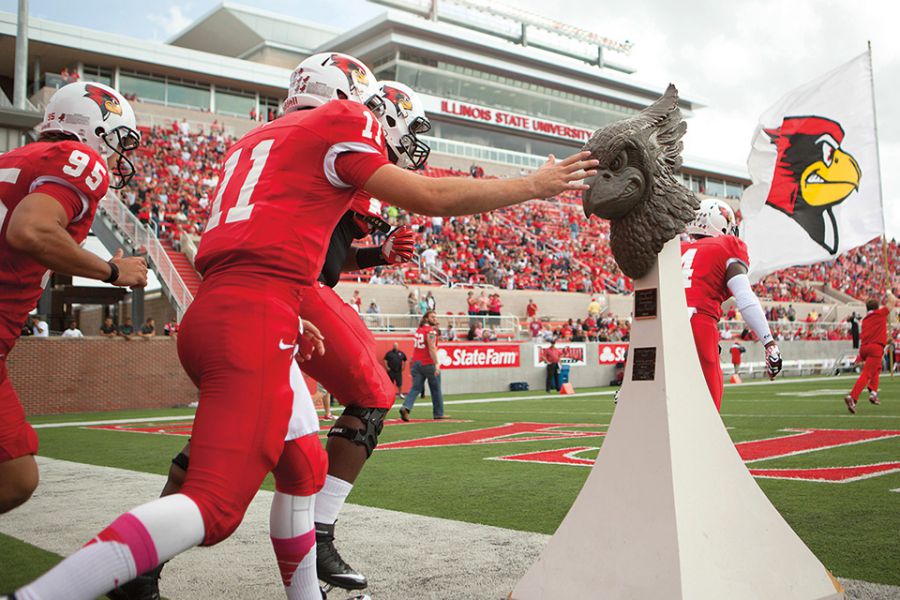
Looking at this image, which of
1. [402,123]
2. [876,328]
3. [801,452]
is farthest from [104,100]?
[876,328]

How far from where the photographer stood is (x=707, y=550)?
2662 mm

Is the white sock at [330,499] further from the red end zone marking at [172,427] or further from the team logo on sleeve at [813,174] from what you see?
the team logo on sleeve at [813,174]

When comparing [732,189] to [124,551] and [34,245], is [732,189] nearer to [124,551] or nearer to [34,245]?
[34,245]

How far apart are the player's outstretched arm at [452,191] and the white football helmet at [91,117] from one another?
1.86 meters

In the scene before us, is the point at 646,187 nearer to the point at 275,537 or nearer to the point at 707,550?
the point at 707,550

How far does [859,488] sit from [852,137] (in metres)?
8.97

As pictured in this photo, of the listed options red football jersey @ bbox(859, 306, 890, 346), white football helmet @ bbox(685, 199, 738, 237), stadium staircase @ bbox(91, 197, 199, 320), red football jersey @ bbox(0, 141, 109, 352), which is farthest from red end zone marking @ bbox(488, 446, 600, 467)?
stadium staircase @ bbox(91, 197, 199, 320)

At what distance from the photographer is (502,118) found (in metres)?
→ 52.3

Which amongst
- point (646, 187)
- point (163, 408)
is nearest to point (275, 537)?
point (646, 187)

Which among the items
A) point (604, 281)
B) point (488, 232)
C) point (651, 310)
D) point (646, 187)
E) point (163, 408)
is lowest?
point (163, 408)

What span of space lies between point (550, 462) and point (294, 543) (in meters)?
4.91

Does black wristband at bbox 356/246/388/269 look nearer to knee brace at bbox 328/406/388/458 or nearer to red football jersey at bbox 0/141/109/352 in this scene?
knee brace at bbox 328/406/388/458

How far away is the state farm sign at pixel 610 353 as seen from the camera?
2534 centimetres

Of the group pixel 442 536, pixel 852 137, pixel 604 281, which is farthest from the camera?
pixel 604 281
